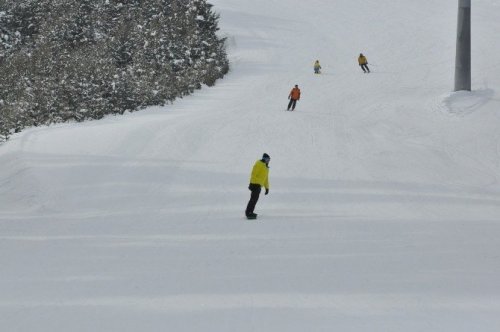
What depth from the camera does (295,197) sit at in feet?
46.6

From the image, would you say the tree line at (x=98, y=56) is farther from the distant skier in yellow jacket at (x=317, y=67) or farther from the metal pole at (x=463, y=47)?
the metal pole at (x=463, y=47)

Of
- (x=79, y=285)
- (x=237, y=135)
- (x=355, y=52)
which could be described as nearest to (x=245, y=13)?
(x=355, y=52)

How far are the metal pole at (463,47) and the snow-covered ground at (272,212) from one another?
0.81m

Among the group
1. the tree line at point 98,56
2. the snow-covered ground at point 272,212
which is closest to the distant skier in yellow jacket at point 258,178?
the snow-covered ground at point 272,212

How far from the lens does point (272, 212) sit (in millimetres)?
13000

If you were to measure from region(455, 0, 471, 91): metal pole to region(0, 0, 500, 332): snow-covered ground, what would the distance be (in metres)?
0.81

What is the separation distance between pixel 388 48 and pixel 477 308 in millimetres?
34887

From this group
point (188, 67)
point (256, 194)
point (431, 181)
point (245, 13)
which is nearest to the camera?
point (256, 194)

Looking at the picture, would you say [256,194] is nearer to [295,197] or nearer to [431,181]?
[295,197]

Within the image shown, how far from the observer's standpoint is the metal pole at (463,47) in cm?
2412

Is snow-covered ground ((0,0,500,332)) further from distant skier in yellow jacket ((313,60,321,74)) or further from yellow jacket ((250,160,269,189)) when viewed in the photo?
yellow jacket ((250,160,269,189))

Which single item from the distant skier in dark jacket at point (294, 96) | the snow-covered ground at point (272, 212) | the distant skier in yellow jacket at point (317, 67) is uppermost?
the distant skier in yellow jacket at point (317, 67)

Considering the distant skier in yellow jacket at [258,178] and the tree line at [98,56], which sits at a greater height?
the tree line at [98,56]

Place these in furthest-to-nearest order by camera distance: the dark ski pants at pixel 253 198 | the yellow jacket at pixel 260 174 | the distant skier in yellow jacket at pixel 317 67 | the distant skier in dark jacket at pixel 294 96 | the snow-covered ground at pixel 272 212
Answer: the distant skier in yellow jacket at pixel 317 67 → the distant skier in dark jacket at pixel 294 96 → the yellow jacket at pixel 260 174 → the dark ski pants at pixel 253 198 → the snow-covered ground at pixel 272 212
